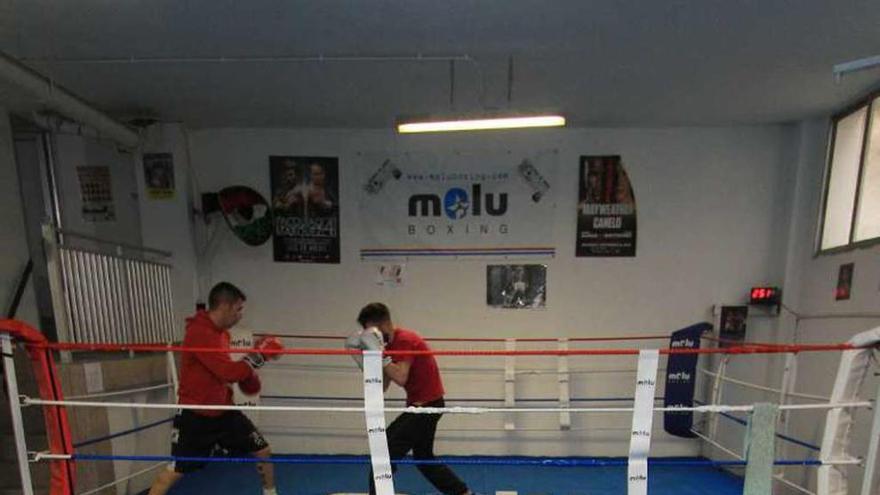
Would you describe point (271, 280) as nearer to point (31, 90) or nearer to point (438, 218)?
point (438, 218)

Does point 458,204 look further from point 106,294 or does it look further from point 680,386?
point 106,294

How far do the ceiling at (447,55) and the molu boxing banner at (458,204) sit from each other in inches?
21.6

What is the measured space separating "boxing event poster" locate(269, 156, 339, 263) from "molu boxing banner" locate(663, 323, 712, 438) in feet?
9.45

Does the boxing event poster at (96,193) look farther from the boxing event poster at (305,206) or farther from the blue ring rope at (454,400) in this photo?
the blue ring rope at (454,400)

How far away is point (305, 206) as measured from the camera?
391 centimetres

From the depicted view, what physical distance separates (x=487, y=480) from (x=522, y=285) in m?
1.55


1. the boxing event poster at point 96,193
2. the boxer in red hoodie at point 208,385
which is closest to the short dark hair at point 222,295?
the boxer in red hoodie at point 208,385

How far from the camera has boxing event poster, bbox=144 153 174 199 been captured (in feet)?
12.2

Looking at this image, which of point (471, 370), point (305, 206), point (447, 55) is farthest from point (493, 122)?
point (471, 370)

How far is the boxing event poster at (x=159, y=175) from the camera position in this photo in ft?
12.2

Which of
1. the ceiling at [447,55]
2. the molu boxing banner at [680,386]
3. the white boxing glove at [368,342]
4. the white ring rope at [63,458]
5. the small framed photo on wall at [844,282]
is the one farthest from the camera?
the molu boxing banner at [680,386]

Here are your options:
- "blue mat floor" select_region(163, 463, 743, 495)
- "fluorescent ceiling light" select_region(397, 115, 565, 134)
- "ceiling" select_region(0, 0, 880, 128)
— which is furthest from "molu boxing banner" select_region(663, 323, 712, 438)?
"fluorescent ceiling light" select_region(397, 115, 565, 134)

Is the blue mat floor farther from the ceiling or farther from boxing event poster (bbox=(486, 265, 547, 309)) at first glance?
the ceiling

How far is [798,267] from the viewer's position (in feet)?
11.8
